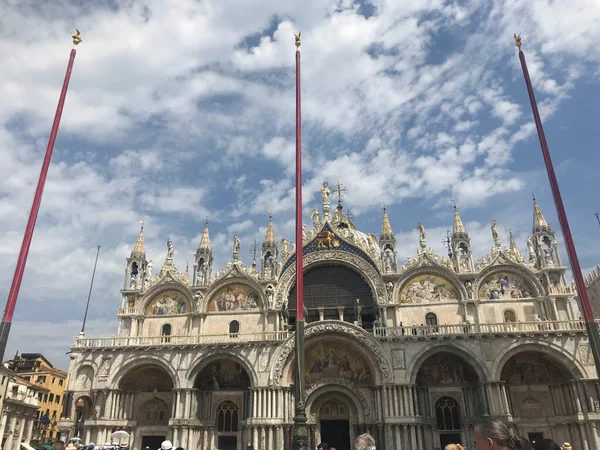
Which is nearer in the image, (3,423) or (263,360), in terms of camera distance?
(263,360)

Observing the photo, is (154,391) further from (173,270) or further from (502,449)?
(502,449)

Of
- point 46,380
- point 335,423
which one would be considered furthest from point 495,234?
point 46,380

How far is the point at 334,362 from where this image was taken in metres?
29.5

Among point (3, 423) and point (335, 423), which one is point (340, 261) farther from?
point (3, 423)

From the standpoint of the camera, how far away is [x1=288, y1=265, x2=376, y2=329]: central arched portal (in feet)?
105

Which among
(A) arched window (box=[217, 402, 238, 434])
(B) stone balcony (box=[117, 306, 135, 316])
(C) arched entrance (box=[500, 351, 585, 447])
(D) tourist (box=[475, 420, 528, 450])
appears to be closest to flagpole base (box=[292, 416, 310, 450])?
(D) tourist (box=[475, 420, 528, 450])

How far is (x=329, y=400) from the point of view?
95.3 feet

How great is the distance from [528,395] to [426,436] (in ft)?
21.2

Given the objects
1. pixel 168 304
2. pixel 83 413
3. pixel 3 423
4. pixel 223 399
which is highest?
pixel 168 304

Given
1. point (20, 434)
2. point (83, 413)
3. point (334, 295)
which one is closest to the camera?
point (83, 413)

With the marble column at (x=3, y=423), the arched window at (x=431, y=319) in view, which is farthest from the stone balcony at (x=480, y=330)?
the marble column at (x=3, y=423)

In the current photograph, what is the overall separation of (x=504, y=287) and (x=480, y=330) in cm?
411

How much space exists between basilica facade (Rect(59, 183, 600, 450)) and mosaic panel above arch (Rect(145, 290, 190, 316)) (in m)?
0.09

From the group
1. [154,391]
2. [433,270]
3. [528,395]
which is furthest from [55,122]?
[528,395]
